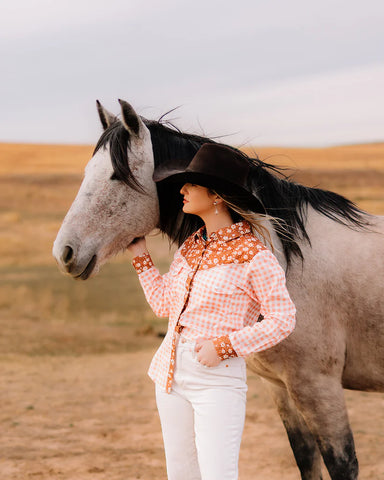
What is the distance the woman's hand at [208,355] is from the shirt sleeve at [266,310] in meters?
0.07

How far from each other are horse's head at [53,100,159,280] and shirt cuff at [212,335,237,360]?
635 mm

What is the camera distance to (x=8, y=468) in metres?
4.49

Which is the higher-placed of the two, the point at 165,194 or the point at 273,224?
the point at 165,194

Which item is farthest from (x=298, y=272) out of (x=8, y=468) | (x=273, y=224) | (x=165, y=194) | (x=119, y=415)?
(x=119, y=415)

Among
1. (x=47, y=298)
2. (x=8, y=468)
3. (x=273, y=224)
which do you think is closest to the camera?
(x=273, y=224)

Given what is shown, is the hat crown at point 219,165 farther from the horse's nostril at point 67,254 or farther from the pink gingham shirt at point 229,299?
the horse's nostril at point 67,254

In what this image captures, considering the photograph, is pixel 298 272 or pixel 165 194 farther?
pixel 298 272

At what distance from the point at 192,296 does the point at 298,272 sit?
801mm

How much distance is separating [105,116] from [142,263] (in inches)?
27.9

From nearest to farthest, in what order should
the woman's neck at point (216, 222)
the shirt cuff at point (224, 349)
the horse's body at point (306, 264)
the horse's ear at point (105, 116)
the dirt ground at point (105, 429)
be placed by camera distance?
1. the shirt cuff at point (224, 349)
2. the woman's neck at point (216, 222)
3. the horse's body at point (306, 264)
4. the horse's ear at point (105, 116)
5. the dirt ground at point (105, 429)

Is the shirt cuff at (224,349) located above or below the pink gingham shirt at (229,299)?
below

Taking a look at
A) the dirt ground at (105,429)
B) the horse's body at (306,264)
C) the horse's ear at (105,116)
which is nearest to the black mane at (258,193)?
the horse's body at (306,264)

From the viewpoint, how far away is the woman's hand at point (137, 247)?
7.69 ft

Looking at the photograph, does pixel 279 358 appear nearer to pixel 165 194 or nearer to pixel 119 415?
pixel 165 194
